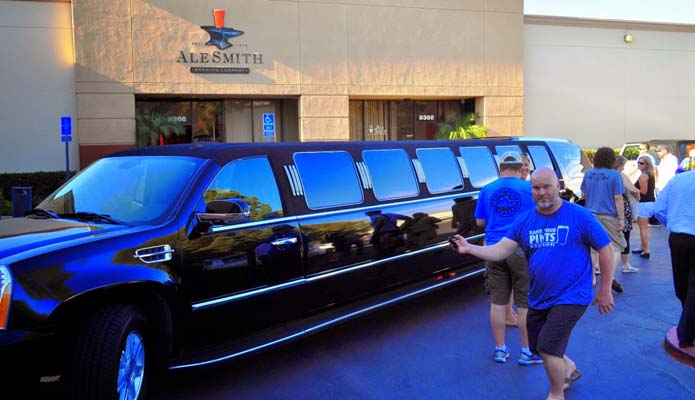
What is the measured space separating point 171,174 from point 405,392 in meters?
2.50

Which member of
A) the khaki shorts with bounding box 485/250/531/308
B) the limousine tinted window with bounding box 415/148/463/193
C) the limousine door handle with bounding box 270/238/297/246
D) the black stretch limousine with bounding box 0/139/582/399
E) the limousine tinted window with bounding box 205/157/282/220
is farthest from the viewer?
the limousine tinted window with bounding box 415/148/463/193

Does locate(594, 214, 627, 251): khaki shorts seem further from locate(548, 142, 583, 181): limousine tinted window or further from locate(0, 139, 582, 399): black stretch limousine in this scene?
locate(0, 139, 582, 399): black stretch limousine

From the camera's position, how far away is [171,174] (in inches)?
188

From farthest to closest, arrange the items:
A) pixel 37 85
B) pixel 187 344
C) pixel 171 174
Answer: pixel 37 85 < pixel 171 174 < pixel 187 344

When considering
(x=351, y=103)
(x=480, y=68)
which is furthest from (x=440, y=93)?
(x=351, y=103)

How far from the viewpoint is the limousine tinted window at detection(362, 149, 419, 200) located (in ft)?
20.7

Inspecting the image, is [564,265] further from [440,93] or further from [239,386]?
[440,93]

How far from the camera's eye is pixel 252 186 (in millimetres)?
5020

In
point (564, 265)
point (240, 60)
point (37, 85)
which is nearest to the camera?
point (564, 265)

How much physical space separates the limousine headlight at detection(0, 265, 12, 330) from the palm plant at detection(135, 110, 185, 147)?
17859 millimetres

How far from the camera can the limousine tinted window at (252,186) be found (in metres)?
4.79

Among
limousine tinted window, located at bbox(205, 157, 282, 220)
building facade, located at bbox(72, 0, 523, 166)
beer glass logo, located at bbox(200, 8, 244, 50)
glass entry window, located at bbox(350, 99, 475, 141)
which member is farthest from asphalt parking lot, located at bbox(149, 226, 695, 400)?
glass entry window, located at bbox(350, 99, 475, 141)

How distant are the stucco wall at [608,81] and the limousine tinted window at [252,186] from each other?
23.0 meters

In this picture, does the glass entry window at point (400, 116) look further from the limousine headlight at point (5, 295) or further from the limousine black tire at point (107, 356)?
the limousine headlight at point (5, 295)
